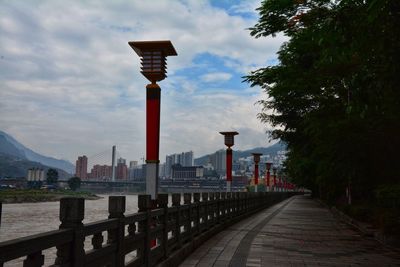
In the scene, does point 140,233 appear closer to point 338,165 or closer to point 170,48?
point 170,48

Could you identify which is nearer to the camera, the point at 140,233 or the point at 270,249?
the point at 140,233

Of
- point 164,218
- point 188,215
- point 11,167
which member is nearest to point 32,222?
point 188,215

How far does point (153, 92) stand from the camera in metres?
10.4

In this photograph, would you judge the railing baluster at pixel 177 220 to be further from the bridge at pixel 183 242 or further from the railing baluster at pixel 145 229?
the railing baluster at pixel 145 229

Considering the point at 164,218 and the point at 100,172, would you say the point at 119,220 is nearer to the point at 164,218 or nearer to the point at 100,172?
A: the point at 164,218

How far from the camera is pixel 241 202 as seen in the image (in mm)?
23094

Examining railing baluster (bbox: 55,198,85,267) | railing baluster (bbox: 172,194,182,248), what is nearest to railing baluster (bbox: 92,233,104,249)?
railing baluster (bbox: 55,198,85,267)

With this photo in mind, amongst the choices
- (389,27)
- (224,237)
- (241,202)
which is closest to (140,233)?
(389,27)

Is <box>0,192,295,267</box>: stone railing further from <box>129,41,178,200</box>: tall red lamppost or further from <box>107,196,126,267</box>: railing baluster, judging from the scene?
<box>129,41,178,200</box>: tall red lamppost

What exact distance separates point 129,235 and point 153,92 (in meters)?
4.59

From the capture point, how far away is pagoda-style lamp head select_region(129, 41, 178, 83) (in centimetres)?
1053

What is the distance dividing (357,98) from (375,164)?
1105 cm

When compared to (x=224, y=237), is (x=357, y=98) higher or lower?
higher

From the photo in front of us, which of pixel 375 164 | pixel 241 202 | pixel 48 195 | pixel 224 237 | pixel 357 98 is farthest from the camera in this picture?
pixel 48 195
